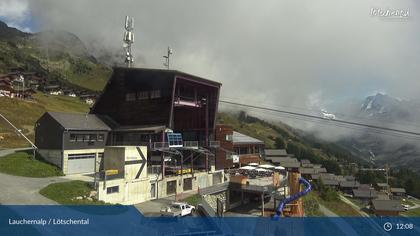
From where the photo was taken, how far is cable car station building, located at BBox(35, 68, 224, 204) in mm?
38031

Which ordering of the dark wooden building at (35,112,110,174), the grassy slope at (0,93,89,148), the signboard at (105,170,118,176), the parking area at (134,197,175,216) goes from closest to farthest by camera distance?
the parking area at (134,197,175,216), the signboard at (105,170,118,176), the dark wooden building at (35,112,110,174), the grassy slope at (0,93,89,148)

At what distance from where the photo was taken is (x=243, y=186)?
49000mm

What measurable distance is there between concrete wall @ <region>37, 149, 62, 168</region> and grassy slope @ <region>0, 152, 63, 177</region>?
799 mm

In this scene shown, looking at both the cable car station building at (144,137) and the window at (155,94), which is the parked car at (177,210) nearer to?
the cable car station building at (144,137)

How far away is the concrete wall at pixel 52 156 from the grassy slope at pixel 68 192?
9316 mm

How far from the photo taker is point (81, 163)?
43.2 metres

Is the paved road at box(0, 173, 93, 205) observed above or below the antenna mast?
below

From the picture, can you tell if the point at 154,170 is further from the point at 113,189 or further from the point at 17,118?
the point at 17,118

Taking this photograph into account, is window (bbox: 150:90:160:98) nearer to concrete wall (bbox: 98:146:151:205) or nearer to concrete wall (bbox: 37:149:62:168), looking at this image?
concrete wall (bbox: 98:146:151:205)

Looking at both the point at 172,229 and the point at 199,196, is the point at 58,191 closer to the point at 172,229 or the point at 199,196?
the point at 172,229

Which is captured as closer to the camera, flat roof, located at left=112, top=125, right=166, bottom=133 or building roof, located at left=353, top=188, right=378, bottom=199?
flat roof, located at left=112, top=125, right=166, bottom=133

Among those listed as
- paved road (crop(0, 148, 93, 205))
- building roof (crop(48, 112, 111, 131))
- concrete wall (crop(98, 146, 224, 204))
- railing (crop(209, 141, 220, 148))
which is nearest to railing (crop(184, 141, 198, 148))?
railing (crop(209, 141, 220, 148))

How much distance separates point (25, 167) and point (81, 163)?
6818 mm

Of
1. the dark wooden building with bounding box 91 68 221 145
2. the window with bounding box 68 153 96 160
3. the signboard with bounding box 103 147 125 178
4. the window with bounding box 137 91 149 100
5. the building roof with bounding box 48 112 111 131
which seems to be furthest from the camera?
the window with bounding box 137 91 149 100
